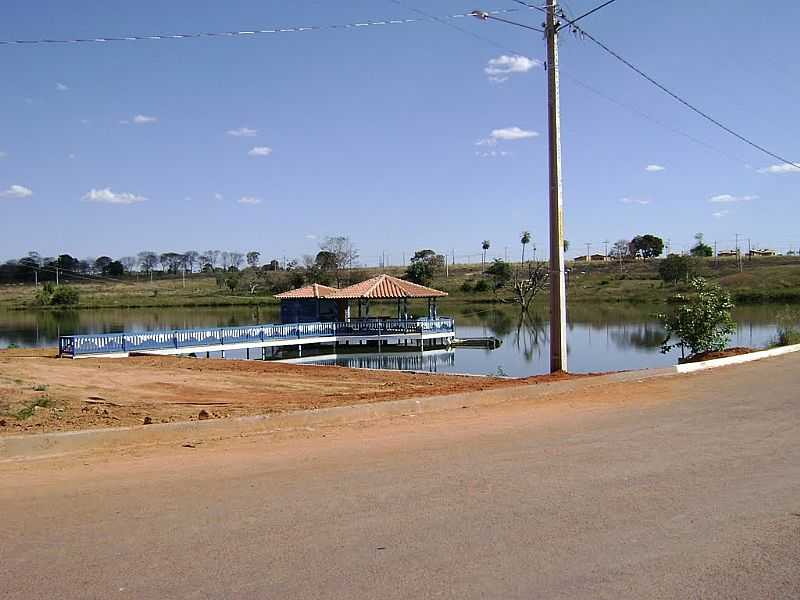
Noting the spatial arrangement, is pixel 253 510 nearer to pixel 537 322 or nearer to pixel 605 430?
pixel 605 430

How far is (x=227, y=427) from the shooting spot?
31.6 feet

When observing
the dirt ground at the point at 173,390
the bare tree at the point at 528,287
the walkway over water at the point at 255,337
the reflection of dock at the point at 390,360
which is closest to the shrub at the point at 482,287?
the bare tree at the point at 528,287

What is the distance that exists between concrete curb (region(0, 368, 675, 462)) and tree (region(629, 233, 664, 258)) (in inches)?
5423

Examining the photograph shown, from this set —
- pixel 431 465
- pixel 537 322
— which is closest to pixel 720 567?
pixel 431 465

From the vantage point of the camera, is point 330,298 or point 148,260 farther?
point 148,260

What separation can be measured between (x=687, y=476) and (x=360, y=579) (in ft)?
12.7

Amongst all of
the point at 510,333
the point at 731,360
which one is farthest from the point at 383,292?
the point at 731,360

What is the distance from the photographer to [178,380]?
17828 millimetres

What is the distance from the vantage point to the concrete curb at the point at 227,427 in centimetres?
825

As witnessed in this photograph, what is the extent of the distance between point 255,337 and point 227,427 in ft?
96.8

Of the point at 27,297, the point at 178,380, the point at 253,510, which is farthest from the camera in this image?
the point at 27,297

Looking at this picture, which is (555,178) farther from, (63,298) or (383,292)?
(63,298)

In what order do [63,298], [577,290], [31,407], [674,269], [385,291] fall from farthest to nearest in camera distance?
[577,290], [674,269], [63,298], [385,291], [31,407]

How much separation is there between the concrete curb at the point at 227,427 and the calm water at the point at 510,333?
56.7 feet
